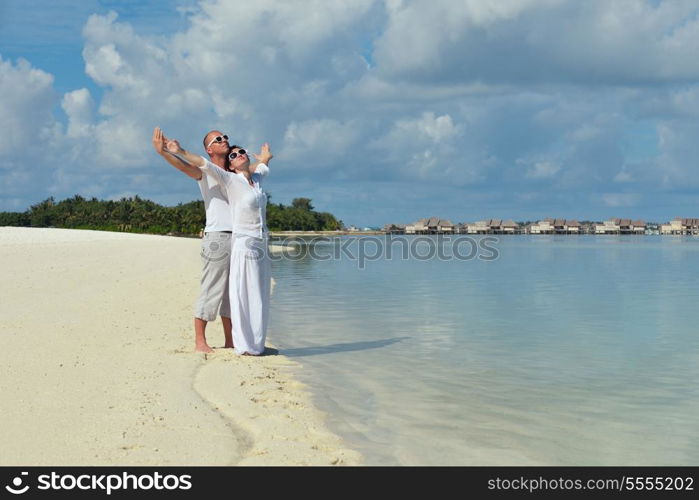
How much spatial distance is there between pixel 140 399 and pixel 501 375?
3877 mm

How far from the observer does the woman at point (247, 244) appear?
7.44m

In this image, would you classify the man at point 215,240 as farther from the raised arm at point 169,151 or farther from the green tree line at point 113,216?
the green tree line at point 113,216

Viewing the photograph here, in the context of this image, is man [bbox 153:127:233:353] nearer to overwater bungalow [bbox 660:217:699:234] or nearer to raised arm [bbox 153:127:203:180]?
raised arm [bbox 153:127:203:180]

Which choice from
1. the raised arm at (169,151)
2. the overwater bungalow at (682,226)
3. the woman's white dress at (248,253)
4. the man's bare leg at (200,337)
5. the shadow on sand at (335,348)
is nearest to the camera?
the raised arm at (169,151)

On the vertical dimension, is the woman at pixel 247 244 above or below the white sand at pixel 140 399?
above

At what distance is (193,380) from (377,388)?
68.8 inches

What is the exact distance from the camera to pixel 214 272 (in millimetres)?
7699

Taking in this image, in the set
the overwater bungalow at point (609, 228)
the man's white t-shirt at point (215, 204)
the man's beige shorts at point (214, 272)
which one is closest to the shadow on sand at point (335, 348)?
the man's beige shorts at point (214, 272)

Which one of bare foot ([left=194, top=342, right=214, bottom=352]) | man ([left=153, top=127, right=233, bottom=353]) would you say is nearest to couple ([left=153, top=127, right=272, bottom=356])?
man ([left=153, top=127, right=233, bottom=353])

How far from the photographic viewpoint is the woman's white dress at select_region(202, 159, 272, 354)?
24.5 ft

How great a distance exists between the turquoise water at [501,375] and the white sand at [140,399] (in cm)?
48

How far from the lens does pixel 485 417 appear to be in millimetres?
5746
